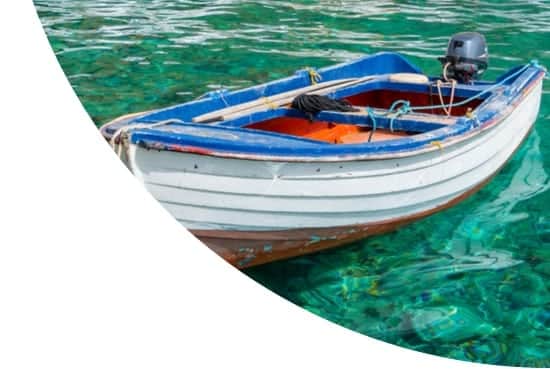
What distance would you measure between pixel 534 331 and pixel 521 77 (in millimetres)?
3377

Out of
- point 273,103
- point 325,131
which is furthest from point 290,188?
point 325,131

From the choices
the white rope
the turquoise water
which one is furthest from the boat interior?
the white rope

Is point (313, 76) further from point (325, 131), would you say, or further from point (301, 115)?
point (301, 115)

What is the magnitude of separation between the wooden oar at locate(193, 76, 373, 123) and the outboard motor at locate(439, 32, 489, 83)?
867mm

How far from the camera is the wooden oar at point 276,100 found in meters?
6.02

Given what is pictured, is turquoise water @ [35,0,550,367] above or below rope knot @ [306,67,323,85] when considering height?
below

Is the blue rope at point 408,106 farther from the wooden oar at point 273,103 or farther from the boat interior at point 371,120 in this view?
the wooden oar at point 273,103

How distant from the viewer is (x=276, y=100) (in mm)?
6660

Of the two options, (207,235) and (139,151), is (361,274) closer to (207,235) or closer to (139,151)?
(207,235)

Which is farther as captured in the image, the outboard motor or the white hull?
the outboard motor

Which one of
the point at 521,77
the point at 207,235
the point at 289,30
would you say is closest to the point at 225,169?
the point at 207,235

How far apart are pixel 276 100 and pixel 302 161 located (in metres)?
1.76

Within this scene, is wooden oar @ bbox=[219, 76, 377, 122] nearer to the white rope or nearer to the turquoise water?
the white rope

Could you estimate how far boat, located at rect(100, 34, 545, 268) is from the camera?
4.89 meters
